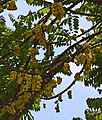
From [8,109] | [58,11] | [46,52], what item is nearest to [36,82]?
[8,109]

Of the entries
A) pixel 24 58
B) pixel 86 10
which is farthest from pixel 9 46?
pixel 86 10

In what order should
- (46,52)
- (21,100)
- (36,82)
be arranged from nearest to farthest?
1. (36,82)
2. (21,100)
3. (46,52)

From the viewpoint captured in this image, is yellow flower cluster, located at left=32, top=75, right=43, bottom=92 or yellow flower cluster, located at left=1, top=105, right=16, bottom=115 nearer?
yellow flower cluster, located at left=32, top=75, right=43, bottom=92

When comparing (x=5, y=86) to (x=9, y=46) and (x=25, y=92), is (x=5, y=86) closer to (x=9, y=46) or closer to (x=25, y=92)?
(x=9, y=46)

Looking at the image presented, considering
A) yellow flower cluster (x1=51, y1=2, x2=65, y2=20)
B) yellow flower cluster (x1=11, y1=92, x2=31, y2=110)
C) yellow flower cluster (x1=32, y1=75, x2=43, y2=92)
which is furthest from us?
yellow flower cluster (x1=11, y1=92, x2=31, y2=110)

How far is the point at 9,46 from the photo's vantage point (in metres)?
5.56

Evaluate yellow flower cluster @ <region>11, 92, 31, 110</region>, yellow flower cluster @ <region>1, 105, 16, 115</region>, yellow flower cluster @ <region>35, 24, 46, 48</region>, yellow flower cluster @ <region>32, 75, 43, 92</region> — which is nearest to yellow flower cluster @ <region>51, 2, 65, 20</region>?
yellow flower cluster @ <region>35, 24, 46, 48</region>

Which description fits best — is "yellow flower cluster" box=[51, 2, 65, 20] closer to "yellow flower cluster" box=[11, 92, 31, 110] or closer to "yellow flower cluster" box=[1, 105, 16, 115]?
"yellow flower cluster" box=[11, 92, 31, 110]

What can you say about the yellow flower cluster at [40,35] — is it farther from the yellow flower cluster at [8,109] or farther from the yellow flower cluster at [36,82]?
the yellow flower cluster at [8,109]

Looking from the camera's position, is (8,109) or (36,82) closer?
(36,82)

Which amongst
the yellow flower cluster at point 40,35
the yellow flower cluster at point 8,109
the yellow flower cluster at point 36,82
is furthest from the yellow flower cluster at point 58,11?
the yellow flower cluster at point 8,109

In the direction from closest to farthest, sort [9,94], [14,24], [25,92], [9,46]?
[25,92], [9,94], [9,46], [14,24]

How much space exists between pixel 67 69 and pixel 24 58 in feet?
8.55

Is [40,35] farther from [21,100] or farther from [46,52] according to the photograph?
[46,52]
